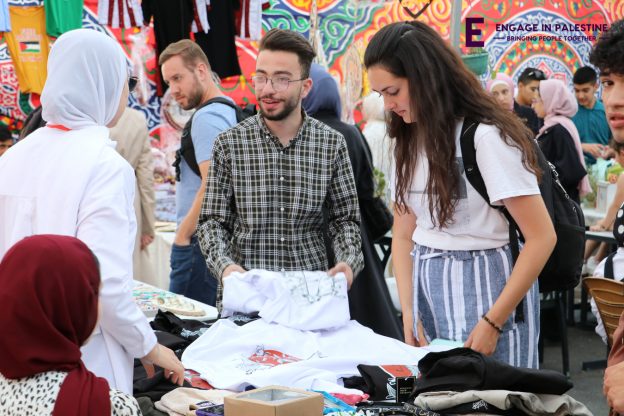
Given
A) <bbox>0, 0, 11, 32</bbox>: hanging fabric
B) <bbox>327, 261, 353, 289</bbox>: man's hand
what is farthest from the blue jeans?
<bbox>0, 0, 11, 32</bbox>: hanging fabric

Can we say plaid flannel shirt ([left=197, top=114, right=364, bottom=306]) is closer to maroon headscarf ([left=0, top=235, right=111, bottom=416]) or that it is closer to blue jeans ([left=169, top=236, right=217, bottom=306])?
blue jeans ([left=169, top=236, right=217, bottom=306])

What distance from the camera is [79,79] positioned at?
6.91 feet

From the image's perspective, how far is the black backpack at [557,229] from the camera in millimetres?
2277

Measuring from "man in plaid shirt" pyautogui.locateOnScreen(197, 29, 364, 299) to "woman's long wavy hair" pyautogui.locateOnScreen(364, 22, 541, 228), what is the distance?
2.10ft

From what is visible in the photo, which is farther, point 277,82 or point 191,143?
point 191,143

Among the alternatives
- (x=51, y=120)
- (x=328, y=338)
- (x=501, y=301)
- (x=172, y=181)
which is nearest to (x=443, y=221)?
(x=501, y=301)

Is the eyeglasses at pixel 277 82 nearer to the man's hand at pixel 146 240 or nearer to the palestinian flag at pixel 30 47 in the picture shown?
the man's hand at pixel 146 240

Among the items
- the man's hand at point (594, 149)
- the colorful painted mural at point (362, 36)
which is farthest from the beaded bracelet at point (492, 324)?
the man's hand at point (594, 149)

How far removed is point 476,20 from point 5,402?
5.31 meters

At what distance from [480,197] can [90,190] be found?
1061 millimetres

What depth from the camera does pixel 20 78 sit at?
19.5 ft

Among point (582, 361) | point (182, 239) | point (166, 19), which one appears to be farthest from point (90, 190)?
point (166, 19)

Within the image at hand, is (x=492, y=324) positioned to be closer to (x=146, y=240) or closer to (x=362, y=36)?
(x=146, y=240)

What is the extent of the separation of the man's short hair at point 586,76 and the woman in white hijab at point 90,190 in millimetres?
6269
